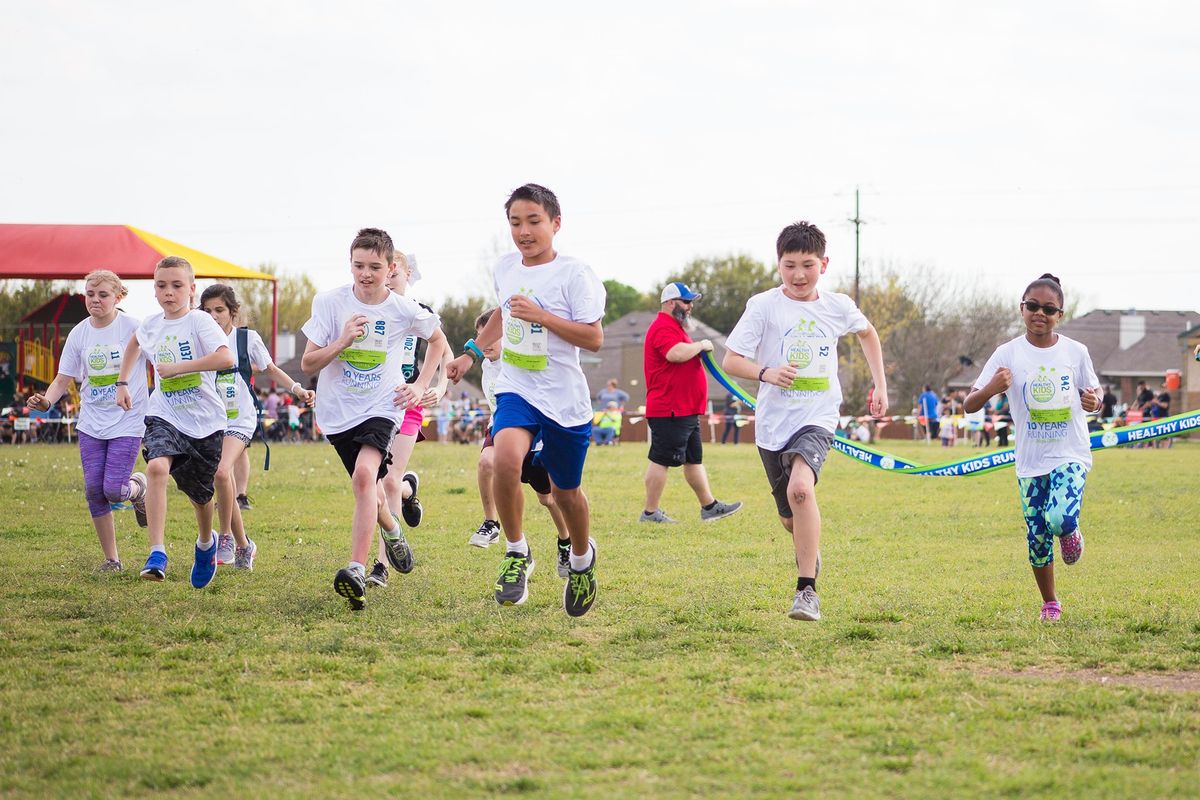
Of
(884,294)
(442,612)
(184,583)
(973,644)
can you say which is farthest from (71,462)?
(884,294)

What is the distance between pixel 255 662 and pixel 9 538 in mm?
5863

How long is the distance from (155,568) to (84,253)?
23.1 meters

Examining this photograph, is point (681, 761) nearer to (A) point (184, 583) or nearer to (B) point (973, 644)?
(B) point (973, 644)

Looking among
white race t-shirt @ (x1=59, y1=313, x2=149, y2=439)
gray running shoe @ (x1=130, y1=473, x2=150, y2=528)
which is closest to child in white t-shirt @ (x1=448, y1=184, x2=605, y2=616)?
white race t-shirt @ (x1=59, y1=313, x2=149, y2=439)

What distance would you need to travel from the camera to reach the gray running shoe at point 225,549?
8.70 m

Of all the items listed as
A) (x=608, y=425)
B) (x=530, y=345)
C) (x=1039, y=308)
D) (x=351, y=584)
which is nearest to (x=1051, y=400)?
(x=1039, y=308)

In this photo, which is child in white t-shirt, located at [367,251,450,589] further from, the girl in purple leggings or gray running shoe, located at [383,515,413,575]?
the girl in purple leggings

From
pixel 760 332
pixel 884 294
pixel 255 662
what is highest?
pixel 884 294

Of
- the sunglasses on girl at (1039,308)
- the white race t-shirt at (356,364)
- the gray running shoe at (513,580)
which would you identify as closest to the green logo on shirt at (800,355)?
the sunglasses on girl at (1039,308)

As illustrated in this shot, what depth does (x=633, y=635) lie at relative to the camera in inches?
242

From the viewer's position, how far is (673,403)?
11.7 metres

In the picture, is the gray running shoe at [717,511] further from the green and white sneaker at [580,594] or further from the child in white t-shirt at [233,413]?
the green and white sneaker at [580,594]

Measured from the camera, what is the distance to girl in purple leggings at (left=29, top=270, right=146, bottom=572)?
8.62m

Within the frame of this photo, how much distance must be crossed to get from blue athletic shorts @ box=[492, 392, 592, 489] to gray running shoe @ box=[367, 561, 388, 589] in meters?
1.86
